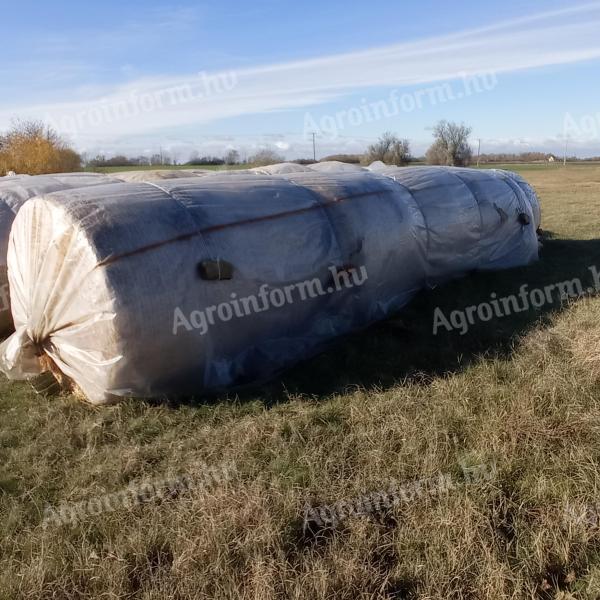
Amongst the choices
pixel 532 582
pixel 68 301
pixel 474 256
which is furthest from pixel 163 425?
A: pixel 474 256

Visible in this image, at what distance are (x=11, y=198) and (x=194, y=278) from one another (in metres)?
3.68

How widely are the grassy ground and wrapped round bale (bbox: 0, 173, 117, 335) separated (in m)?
1.71

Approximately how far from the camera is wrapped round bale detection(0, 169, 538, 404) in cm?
467

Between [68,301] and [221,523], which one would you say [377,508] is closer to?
[221,523]

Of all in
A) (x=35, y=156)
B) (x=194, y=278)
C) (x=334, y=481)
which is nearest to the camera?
(x=334, y=481)

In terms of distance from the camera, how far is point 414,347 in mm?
6094

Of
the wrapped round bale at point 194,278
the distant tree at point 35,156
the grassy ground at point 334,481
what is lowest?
the grassy ground at point 334,481

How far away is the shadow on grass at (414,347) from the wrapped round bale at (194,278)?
0.87 ft

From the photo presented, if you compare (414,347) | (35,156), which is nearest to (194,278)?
(414,347)

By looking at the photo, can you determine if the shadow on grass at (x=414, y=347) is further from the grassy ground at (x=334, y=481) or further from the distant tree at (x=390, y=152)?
the distant tree at (x=390, y=152)

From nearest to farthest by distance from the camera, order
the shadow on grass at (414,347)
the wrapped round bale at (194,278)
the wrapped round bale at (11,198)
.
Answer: the wrapped round bale at (194,278) < the shadow on grass at (414,347) < the wrapped round bale at (11,198)

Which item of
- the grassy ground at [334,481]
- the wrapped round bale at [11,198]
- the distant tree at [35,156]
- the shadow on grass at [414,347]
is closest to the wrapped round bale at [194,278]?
the shadow on grass at [414,347]

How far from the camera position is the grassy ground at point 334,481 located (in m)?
2.86

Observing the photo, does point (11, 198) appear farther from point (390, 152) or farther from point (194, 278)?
point (390, 152)
